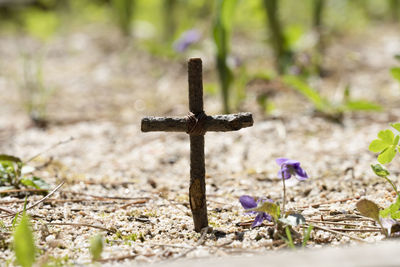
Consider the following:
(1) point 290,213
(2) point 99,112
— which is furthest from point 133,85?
(1) point 290,213

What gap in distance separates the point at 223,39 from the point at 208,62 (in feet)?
5.60

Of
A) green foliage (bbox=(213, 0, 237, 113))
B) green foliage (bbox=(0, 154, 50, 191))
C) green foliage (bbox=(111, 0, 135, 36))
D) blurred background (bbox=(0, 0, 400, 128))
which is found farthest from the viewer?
green foliage (bbox=(111, 0, 135, 36))

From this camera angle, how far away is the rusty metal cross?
130 centimetres

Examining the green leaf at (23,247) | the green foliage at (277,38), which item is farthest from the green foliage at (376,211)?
the green foliage at (277,38)

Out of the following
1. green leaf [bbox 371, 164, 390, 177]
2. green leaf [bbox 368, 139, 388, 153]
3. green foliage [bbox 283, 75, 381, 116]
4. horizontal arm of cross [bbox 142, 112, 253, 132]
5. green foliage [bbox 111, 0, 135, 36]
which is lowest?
green leaf [bbox 371, 164, 390, 177]

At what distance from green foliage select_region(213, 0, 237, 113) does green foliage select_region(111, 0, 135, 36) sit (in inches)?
112

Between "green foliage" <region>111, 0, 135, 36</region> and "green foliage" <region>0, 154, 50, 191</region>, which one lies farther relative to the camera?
"green foliage" <region>111, 0, 135, 36</region>

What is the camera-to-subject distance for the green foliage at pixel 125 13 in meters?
5.32

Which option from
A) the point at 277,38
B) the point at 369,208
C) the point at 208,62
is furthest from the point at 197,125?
the point at 208,62

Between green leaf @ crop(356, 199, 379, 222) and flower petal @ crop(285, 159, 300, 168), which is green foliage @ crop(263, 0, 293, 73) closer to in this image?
flower petal @ crop(285, 159, 300, 168)

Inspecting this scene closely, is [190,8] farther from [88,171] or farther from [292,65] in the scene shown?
[88,171]

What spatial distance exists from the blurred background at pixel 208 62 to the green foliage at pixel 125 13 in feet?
0.04

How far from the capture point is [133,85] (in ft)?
13.4

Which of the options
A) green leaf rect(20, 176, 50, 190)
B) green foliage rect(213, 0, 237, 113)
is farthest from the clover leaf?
green foliage rect(213, 0, 237, 113)
